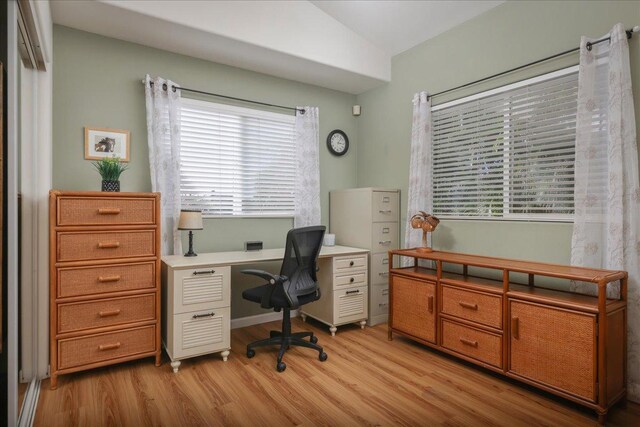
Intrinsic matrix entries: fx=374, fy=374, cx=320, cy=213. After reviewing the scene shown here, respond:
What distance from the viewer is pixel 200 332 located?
2.78 metres

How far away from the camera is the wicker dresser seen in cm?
245

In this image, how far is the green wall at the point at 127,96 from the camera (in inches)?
115

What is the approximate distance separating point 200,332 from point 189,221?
0.89 meters

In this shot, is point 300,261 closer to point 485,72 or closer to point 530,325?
point 530,325

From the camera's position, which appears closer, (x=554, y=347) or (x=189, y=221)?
(x=554, y=347)

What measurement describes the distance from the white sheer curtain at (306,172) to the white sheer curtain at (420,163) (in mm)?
1015

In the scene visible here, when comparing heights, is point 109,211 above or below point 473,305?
above

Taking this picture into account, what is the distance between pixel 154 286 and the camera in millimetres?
2760

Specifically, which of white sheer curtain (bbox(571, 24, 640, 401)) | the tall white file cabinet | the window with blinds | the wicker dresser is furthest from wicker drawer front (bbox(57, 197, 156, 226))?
white sheer curtain (bbox(571, 24, 640, 401))

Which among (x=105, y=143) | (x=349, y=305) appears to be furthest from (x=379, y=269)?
(x=105, y=143)

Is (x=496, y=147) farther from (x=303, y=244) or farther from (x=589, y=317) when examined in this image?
(x=303, y=244)

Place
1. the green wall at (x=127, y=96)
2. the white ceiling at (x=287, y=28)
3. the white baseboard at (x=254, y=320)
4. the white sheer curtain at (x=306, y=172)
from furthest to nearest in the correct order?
the white sheer curtain at (x=306, y=172) → the white baseboard at (x=254, y=320) → the green wall at (x=127, y=96) → the white ceiling at (x=287, y=28)

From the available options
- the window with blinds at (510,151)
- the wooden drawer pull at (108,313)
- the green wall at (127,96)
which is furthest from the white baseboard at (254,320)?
the window with blinds at (510,151)

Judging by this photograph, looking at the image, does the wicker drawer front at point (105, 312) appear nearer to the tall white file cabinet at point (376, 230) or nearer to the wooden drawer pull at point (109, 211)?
the wooden drawer pull at point (109, 211)
